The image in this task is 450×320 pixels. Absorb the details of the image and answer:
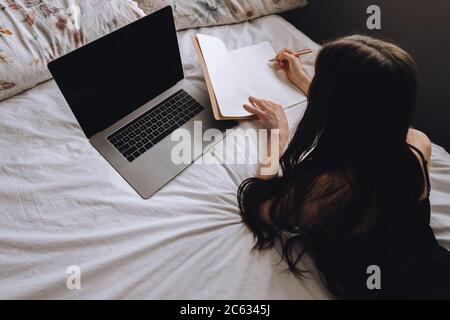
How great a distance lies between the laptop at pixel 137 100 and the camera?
68cm

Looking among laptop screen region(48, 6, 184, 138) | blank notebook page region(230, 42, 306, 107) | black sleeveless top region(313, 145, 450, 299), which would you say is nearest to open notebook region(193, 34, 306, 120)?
blank notebook page region(230, 42, 306, 107)

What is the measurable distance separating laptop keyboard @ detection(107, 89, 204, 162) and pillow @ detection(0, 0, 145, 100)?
286mm

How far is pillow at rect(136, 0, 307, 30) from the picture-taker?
1.04 metres

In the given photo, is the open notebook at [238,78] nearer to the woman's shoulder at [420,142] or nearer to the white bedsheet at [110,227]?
the white bedsheet at [110,227]

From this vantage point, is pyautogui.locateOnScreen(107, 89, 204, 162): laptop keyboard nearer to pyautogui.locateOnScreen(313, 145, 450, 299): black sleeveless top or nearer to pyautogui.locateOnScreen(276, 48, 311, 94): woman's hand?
pyautogui.locateOnScreen(276, 48, 311, 94): woman's hand

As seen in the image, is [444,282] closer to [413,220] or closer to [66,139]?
[413,220]

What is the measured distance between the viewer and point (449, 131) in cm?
Result: 119

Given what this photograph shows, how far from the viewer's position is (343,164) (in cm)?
57

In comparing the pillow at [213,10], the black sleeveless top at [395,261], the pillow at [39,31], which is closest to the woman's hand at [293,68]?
the pillow at [213,10]

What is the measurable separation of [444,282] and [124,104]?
0.90 metres

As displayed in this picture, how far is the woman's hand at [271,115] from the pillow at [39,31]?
1.61ft

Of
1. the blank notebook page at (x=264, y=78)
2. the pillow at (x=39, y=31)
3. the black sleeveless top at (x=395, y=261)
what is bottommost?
the black sleeveless top at (x=395, y=261)

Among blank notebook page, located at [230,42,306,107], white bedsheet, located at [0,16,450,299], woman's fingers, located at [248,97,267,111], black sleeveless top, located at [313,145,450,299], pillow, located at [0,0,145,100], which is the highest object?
pillow, located at [0,0,145,100]
